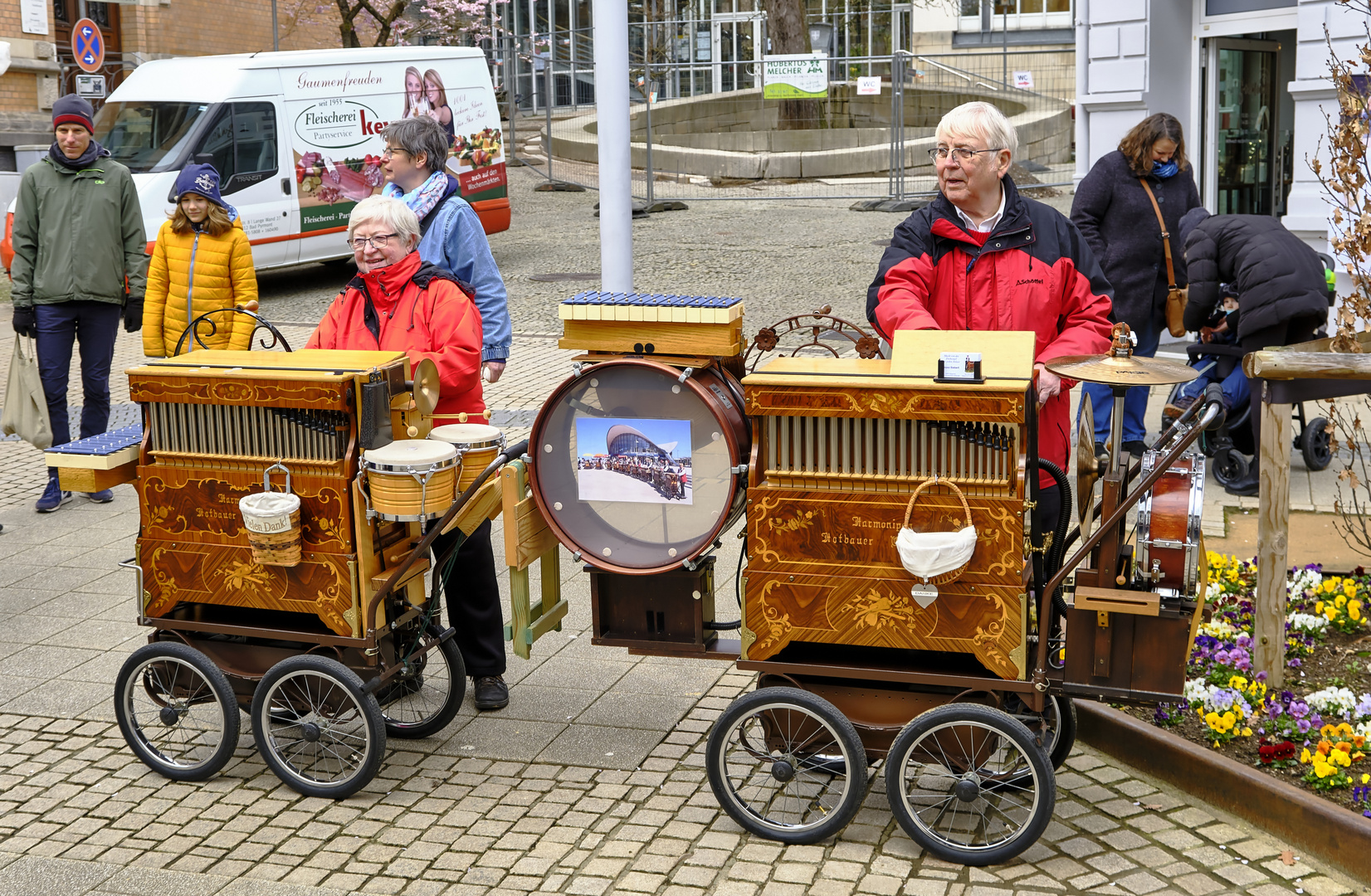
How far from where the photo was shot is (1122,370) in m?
A: 3.61

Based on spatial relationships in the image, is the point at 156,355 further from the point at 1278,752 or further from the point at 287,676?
the point at 1278,752

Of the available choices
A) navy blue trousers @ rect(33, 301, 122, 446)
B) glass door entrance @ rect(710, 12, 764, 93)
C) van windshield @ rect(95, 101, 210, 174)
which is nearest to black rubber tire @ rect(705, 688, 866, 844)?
navy blue trousers @ rect(33, 301, 122, 446)

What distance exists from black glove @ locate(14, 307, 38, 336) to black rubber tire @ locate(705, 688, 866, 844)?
5.06 meters

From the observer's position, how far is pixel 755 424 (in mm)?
3820

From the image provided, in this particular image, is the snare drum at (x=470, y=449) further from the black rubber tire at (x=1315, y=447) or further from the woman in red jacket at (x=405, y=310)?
the black rubber tire at (x=1315, y=447)

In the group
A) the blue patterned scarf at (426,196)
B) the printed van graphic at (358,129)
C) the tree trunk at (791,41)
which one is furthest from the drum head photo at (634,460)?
the tree trunk at (791,41)

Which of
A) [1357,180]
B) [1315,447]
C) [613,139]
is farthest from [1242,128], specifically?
[1357,180]

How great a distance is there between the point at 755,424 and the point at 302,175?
1181cm

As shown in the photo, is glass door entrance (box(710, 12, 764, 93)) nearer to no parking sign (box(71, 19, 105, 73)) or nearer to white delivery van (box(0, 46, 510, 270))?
no parking sign (box(71, 19, 105, 73))

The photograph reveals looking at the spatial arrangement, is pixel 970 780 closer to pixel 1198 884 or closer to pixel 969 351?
pixel 1198 884

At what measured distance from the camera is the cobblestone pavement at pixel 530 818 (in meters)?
3.82

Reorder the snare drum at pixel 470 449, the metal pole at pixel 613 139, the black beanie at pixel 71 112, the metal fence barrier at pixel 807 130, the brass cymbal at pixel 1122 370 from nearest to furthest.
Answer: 1. the brass cymbal at pixel 1122 370
2. the snare drum at pixel 470 449
3. the metal pole at pixel 613 139
4. the black beanie at pixel 71 112
5. the metal fence barrier at pixel 807 130

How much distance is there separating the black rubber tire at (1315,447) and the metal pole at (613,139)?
367 cm

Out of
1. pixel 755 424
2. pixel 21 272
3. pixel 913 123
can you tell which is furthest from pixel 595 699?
pixel 913 123
